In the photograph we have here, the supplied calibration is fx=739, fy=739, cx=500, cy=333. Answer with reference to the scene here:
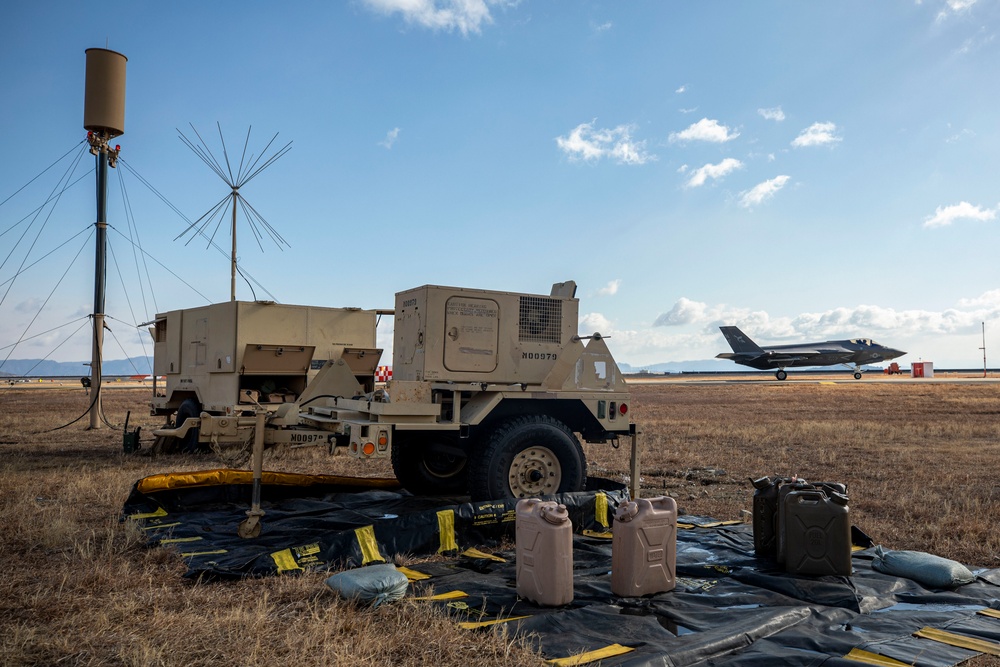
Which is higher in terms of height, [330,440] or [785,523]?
[330,440]

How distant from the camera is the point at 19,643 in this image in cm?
388

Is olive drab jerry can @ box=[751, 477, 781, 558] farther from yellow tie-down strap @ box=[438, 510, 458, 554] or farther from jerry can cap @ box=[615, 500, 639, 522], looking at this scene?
yellow tie-down strap @ box=[438, 510, 458, 554]

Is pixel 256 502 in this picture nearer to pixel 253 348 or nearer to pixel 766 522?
pixel 766 522

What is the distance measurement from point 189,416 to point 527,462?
8632 millimetres

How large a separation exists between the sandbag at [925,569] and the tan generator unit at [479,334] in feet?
11.9

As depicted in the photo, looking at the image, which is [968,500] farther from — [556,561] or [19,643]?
[19,643]

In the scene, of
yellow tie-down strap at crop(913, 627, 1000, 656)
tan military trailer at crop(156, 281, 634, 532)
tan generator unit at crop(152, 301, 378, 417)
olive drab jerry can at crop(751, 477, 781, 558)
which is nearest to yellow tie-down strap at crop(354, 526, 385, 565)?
tan military trailer at crop(156, 281, 634, 532)

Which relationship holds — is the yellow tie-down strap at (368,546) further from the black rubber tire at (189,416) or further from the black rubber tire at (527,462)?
the black rubber tire at (189,416)

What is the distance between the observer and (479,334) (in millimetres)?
7887

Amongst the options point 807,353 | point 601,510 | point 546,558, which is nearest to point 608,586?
point 546,558

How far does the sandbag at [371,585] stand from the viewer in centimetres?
479

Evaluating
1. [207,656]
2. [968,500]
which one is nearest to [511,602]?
[207,656]

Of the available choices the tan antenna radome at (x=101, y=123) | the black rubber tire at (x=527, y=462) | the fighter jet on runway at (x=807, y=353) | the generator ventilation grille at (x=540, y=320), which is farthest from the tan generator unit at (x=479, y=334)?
the fighter jet on runway at (x=807, y=353)

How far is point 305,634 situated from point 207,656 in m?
0.53
